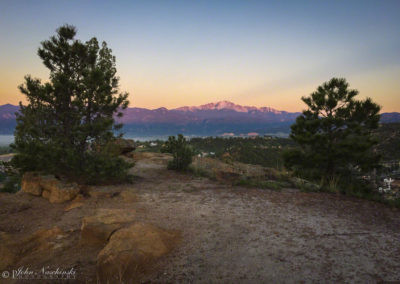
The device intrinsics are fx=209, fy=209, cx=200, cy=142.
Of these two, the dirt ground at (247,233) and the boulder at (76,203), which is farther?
the boulder at (76,203)

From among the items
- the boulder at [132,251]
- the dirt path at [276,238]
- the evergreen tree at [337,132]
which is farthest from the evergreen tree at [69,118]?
the evergreen tree at [337,132]

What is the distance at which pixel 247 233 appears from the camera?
4258 mm

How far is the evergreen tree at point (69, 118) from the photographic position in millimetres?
7156

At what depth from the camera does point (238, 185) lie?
29.1 ft

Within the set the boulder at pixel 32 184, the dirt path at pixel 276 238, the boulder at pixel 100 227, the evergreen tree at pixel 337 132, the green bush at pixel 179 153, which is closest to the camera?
the dirt path at pixel 276 238

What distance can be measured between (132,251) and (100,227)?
1133mm

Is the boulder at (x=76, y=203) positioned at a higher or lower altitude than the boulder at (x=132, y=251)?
lower

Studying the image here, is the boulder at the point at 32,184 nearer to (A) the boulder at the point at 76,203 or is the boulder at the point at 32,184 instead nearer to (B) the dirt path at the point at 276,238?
(A) the boulder at the point at 76,203

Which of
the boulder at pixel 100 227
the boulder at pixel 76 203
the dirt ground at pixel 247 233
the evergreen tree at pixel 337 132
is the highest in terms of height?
the evergreen tree at pixel 337 132

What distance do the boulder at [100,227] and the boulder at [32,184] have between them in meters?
4.37

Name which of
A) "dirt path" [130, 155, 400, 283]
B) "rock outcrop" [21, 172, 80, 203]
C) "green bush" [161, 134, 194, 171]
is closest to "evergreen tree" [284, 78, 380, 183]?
"dirt path" [130, 155, 400, 283]

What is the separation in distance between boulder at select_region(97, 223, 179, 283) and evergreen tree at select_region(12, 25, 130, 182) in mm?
4139

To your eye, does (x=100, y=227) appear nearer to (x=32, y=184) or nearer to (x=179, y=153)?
(x=32, y=184)

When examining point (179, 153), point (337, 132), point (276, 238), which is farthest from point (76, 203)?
point (337, 132)
